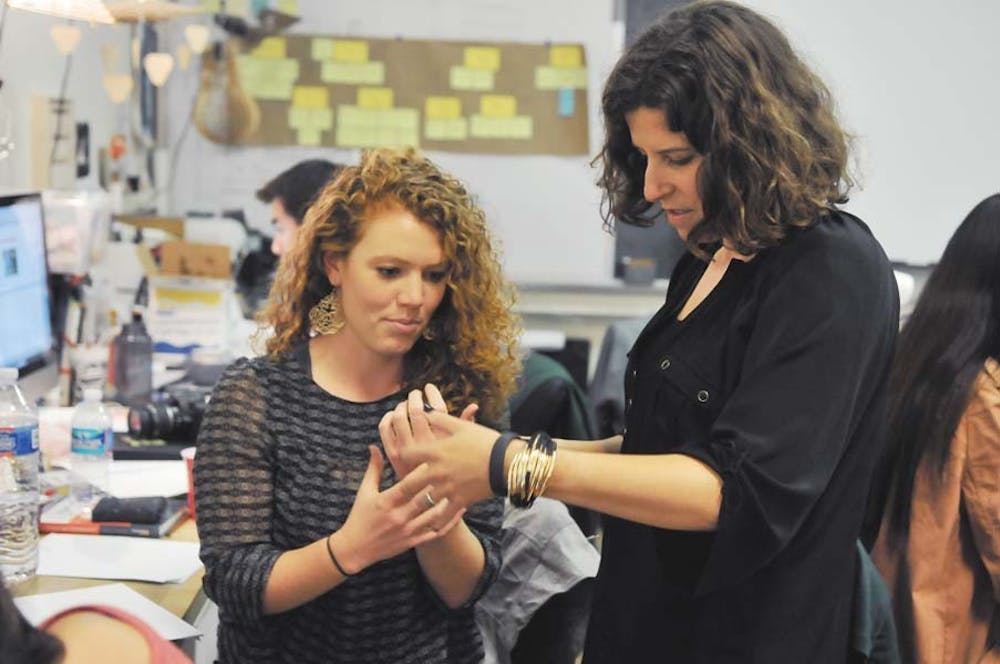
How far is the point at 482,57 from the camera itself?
181 inches

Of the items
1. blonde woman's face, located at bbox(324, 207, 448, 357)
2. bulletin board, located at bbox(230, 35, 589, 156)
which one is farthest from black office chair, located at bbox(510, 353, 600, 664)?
bulletin board, located at bbox(230, 35, 589, 156)

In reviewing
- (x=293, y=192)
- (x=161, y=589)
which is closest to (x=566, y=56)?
(x=293, y=192)

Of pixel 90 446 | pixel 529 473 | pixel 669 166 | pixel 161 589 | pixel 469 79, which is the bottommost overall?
pixel 161 589

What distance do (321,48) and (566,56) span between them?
100 centimetres

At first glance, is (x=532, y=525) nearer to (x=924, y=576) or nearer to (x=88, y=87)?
(x=924, y=576)

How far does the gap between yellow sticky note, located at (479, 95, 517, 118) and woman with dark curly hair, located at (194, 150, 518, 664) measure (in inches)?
122

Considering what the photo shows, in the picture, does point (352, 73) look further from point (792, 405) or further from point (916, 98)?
point (792, 405)

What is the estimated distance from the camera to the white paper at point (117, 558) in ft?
5.75

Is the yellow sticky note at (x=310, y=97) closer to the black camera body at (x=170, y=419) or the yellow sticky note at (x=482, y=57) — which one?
the yellow sticky note at (x=482, y=57)

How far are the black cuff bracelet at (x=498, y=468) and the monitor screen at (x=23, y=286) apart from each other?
1388 mm

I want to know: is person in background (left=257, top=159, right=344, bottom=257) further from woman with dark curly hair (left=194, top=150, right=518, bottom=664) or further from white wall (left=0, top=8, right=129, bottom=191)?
woman with dark curly hair (left=194, top=150, right=518, bottom=664)

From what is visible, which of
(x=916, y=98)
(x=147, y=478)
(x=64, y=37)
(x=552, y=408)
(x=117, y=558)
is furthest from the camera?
(x=916, y=98)

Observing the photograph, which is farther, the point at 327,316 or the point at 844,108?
the point at 844,108

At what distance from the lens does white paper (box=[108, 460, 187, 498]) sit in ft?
7.06
